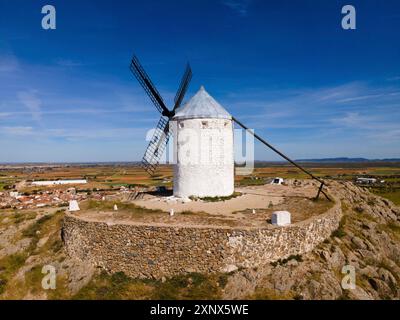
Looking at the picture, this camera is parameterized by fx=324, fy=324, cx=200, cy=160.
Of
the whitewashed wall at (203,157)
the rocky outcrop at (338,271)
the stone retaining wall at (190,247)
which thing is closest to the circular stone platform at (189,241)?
the stone retaining wall at (190,247)

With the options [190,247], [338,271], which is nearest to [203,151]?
[190,247]

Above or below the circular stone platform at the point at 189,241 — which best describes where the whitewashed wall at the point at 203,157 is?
above

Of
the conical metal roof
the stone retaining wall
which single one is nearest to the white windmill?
the conical metal roof

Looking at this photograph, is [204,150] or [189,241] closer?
[189,241]

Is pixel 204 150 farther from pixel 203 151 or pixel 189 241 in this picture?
pixel 189 241

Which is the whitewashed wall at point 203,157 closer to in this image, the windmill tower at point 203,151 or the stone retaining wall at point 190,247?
the windmill tower at point 203,151
